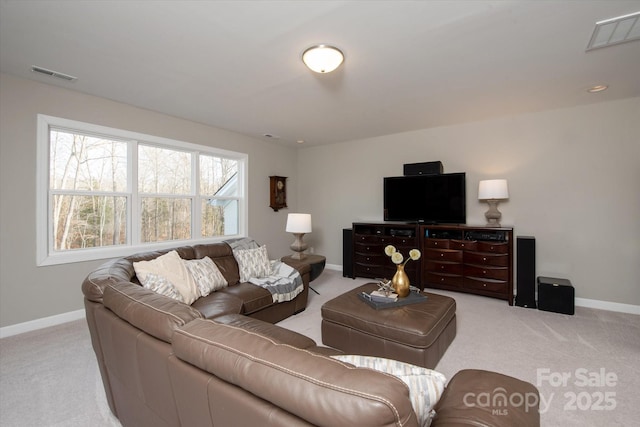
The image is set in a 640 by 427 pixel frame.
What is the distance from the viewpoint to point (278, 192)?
18.6 ft

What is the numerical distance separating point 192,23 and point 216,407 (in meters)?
2.29

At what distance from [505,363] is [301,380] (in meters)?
2.34

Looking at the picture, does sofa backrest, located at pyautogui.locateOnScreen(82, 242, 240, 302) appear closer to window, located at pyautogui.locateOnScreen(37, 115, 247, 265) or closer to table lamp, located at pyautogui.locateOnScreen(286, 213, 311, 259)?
table lamp, located at pyautogui.locateOnScreen(286, 213, 311, 259)

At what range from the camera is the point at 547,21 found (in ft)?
6.37

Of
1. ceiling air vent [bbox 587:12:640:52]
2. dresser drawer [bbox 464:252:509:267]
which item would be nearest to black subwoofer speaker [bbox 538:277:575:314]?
dresser drawer [bbox 464:252:509:267]

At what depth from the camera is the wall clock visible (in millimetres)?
5551

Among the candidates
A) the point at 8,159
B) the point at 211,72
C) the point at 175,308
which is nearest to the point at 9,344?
the point at 8,159

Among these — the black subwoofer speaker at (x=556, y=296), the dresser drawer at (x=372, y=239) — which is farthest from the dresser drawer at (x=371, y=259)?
the black subwoofer speaker at (x=556, y=296)

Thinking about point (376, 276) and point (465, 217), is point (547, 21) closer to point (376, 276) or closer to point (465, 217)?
point (465, 217)

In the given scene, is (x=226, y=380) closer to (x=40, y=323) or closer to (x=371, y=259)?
(x=40, y=323)

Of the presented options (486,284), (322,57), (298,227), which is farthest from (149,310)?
(486,284)

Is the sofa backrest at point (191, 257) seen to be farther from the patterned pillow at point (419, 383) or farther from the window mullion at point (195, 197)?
the patterned pillow at point (419, 383)

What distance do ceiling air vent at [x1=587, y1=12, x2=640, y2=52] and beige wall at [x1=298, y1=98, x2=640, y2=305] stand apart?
1753 mm

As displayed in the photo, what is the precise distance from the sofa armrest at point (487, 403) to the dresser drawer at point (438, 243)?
3.19 m
